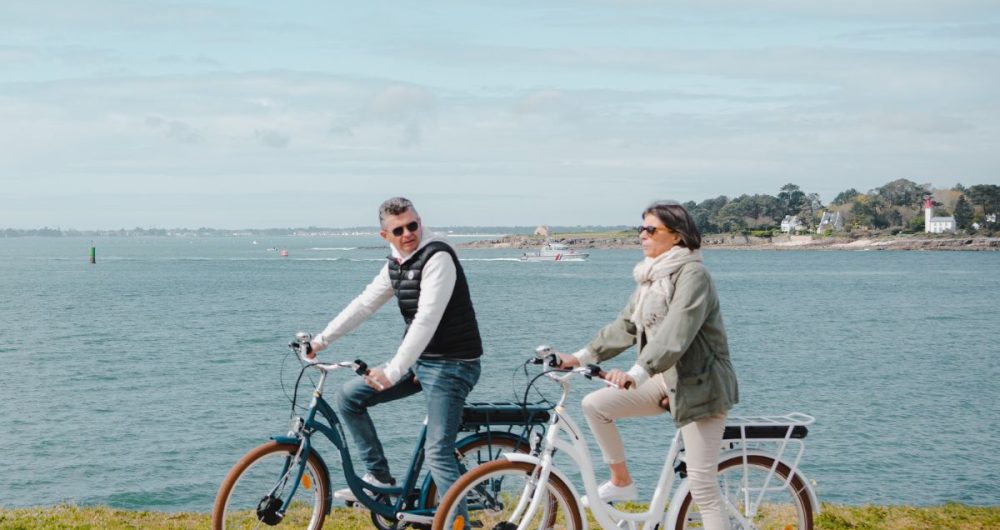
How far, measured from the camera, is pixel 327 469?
6.55 m

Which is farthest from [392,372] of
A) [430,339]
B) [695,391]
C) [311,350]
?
[695,391]

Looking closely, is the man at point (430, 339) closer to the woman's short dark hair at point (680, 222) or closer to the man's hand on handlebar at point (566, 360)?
the man's hand on handlebar at point (566, 360)

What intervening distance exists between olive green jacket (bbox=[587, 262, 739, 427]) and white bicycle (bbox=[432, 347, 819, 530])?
32cm

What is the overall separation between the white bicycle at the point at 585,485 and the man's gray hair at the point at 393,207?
4.00 feet

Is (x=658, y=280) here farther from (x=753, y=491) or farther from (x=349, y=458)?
(x=349, y=458)

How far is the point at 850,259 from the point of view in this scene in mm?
175250

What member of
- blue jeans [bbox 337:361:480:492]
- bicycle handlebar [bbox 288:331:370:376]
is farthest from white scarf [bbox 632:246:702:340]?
bicycle handlebar [bbox 288:331:370:376]

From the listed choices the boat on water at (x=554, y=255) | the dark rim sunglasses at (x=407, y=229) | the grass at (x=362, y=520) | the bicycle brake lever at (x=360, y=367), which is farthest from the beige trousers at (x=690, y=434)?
the boat on water at (x=554, y=255)

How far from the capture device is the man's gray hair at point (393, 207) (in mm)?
6215

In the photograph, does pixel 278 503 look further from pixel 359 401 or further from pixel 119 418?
pixel 119 418

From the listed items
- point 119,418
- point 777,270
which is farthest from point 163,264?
point 119,418

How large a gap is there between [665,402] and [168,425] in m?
27.4

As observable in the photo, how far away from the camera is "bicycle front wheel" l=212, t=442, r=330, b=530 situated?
20.2 ft

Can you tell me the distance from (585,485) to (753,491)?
3.35 feet
